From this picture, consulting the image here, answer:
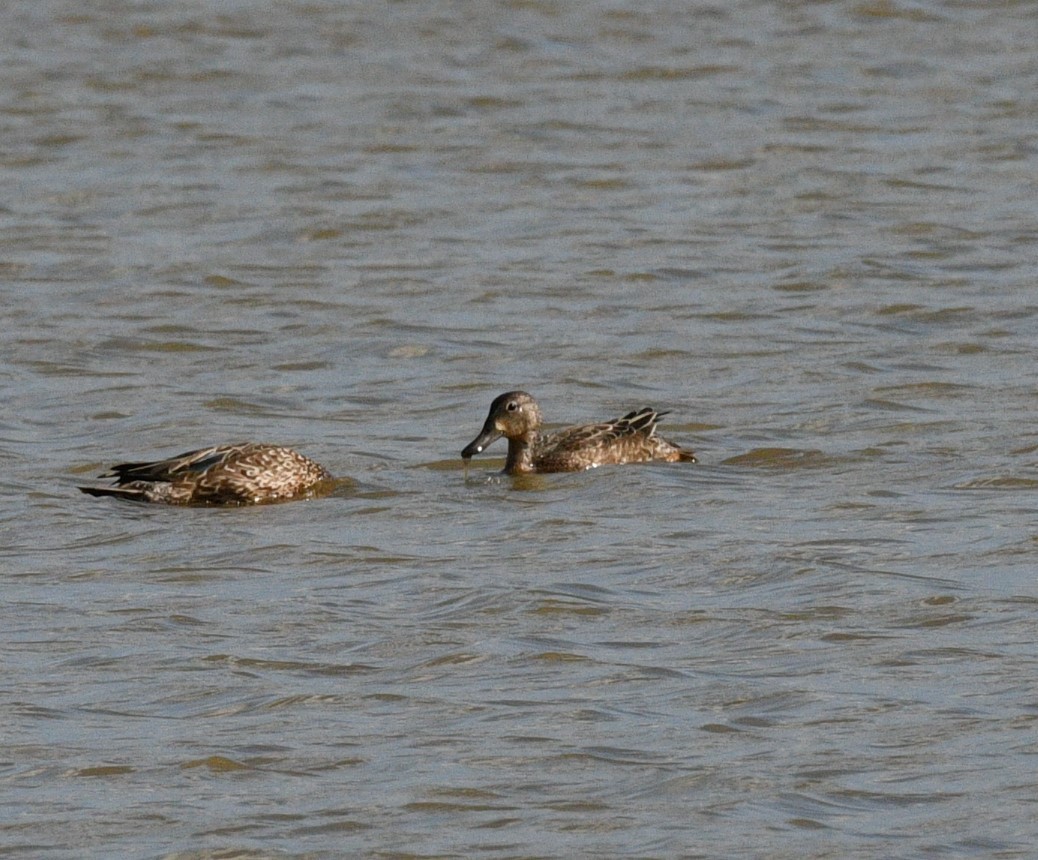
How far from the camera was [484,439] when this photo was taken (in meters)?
12.4

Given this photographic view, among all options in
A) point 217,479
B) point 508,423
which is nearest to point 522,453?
point 508,423

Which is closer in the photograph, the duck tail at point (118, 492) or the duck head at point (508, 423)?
the duck tail at point (118, 492)

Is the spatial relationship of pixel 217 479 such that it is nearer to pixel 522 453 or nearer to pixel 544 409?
pixel 522 453

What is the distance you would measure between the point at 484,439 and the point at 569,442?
43 cm

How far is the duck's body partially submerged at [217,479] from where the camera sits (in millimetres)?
11625

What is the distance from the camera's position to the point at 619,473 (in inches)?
480

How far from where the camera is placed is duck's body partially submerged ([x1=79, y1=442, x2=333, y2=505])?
11.6m

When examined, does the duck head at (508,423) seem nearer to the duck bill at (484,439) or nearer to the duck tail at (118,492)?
the duck bill at (484,439)

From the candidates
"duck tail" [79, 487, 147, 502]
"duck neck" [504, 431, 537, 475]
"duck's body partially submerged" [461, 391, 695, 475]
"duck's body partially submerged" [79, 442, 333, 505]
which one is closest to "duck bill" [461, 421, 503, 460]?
"duck's body partially submerged" [461, 391, 695, 475]

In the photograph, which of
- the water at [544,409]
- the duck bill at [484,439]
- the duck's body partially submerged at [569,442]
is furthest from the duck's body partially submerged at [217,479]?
the duck's body partially submerged at [569,442]

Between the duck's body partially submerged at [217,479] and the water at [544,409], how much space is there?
13cm

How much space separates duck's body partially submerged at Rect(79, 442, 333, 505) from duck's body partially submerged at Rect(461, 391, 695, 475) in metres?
0.98

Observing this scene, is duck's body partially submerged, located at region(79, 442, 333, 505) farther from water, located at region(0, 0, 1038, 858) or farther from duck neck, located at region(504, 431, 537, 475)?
duck neck, located at region(504, 431, 537, 475)

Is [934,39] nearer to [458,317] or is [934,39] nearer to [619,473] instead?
[458,317]
